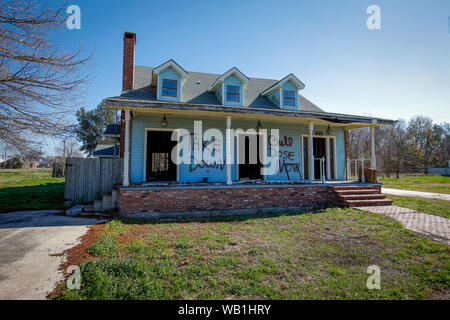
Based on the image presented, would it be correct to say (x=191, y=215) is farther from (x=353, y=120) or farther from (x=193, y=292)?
(x=353, y=120)

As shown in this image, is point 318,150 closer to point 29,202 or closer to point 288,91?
point 288,91

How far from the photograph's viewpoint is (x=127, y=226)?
17.9 ft

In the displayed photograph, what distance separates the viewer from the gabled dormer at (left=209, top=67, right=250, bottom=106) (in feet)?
31.9

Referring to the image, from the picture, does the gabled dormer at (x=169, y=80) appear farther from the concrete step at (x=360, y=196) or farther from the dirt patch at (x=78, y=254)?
the concrete step at (x=360, y=196)

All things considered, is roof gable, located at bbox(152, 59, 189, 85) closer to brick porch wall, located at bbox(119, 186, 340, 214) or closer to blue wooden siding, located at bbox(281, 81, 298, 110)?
blue wooden siding, located at bbox(281, 81, 298, 110)

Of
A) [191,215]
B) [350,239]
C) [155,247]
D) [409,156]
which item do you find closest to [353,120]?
[350,239]

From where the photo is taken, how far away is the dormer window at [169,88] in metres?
9.14

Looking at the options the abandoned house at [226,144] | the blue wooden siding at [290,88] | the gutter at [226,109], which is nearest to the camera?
the gutter at [226,109]

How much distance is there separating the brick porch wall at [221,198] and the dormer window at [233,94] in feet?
15.3

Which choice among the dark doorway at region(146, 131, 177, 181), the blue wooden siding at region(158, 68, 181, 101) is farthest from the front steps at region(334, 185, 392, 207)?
the blue wooden siding at region(158, 68, 181, 101)

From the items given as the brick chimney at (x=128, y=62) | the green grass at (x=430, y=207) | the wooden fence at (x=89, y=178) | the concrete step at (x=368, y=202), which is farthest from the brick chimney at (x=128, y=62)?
the green grass at (x=430, y=207)

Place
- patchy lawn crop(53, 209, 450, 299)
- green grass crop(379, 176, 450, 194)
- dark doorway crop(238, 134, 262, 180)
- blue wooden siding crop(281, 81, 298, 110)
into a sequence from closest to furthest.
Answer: patchy lawn crop(53, 209, 450, 299) < dark doorway crop(238, 134, 262, 180) < blue wooden siding crop(281, 81, 298, 110) < green grass crop(379, 176, 450, 194)

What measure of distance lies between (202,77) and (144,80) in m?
3.05

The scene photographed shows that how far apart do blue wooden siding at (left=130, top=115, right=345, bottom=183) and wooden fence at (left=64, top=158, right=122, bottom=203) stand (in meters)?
0.97
